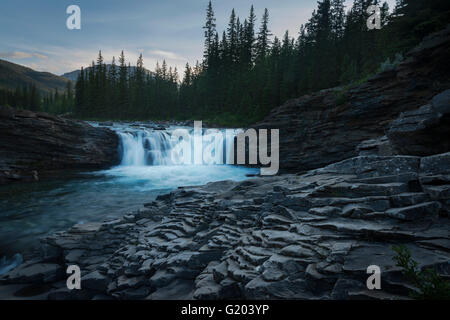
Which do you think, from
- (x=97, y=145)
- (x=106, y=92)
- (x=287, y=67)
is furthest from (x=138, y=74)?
(x=97, y=145)

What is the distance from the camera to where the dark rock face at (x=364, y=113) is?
44.5 feet

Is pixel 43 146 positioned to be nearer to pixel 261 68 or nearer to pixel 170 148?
pixel 170 148

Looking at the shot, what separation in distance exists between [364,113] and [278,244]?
18.3m

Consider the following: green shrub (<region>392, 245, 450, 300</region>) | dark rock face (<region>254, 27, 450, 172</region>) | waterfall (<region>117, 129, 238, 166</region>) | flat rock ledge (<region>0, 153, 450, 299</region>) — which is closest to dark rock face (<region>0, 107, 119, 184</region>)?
waterfall (<region>117, 129, 238, 166</region>)

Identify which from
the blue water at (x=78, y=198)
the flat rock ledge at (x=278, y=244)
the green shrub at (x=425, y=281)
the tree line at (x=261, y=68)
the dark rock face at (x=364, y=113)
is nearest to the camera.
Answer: the green shrub at (x=425, y=281)

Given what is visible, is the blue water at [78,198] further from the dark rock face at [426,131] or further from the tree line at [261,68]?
the tree line at [261,68]

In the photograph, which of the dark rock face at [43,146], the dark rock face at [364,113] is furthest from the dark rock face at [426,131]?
the dark rock face at [43,146]

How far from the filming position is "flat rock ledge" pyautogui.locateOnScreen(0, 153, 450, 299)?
3834 mm

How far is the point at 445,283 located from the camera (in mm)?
2855

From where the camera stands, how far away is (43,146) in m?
20.4

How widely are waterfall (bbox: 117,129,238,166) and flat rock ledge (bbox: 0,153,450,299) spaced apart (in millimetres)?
18751

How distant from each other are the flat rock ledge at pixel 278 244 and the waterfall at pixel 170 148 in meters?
18.8
